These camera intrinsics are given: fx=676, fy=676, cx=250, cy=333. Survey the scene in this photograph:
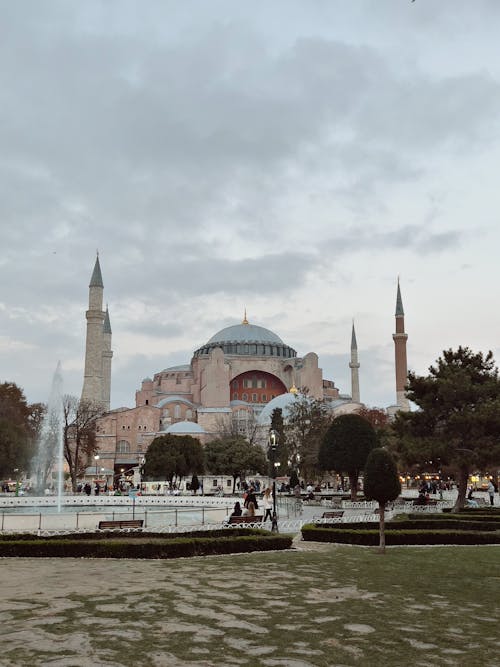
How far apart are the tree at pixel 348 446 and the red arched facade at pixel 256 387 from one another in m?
49.4

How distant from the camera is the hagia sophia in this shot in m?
60.2

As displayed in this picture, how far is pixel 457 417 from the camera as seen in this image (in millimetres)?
22062

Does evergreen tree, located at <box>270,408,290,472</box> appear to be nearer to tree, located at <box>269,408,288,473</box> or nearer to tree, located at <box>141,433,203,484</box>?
tree, located at <box>269,408,288,473</box>

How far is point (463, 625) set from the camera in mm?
5871

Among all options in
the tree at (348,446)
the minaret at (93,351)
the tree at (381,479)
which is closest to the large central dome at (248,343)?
the minaret at (93,351)

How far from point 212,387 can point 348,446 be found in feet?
145

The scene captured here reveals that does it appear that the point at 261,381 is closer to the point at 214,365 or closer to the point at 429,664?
the point at 214,365

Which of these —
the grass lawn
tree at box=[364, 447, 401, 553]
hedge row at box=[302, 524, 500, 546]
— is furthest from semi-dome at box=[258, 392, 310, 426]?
the grass lawn

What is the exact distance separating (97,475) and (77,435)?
15.3 meters

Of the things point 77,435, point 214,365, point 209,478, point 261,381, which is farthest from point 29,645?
point 261,381

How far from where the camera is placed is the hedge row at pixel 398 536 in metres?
13.3

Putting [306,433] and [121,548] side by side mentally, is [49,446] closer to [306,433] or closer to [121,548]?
[306,433]

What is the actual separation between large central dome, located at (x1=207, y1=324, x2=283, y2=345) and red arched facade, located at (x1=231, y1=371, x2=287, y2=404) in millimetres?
5196

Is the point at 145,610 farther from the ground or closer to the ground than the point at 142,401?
closer to the ground
